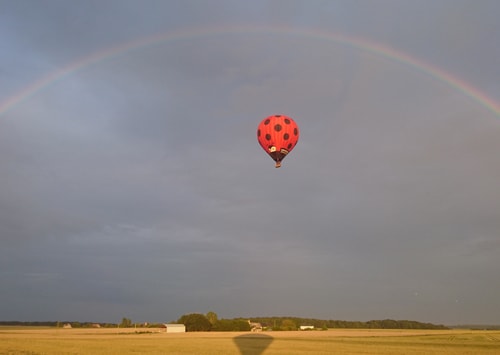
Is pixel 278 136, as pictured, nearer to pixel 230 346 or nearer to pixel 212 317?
pixel 230 346

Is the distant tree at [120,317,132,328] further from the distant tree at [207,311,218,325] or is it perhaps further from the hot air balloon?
the hot air balloon

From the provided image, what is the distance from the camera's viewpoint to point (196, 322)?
446 ft

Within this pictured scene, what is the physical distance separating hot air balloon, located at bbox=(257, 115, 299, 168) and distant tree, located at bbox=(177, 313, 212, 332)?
10103cm

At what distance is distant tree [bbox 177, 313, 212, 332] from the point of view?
443 ft

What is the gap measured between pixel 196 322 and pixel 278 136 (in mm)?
103356

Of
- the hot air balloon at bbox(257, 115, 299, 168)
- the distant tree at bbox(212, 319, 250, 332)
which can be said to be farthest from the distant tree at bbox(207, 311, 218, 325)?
the hot air balloon at bbox(257, 115, 299, 168)

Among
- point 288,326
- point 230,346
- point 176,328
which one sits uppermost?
point 288,326

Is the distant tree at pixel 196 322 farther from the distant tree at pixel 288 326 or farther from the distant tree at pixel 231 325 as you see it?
the distant tree at pixel 288 326

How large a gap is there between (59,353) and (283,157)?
25.9 metres

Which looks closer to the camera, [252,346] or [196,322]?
[252,346]

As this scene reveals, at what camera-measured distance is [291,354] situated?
46438mm

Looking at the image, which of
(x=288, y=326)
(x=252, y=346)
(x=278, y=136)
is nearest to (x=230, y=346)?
(x=252, y=346)

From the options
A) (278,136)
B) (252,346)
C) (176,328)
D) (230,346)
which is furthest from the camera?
(176,328)

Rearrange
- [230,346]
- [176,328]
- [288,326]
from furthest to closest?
[288,326]
[176,328]
[230,346]
